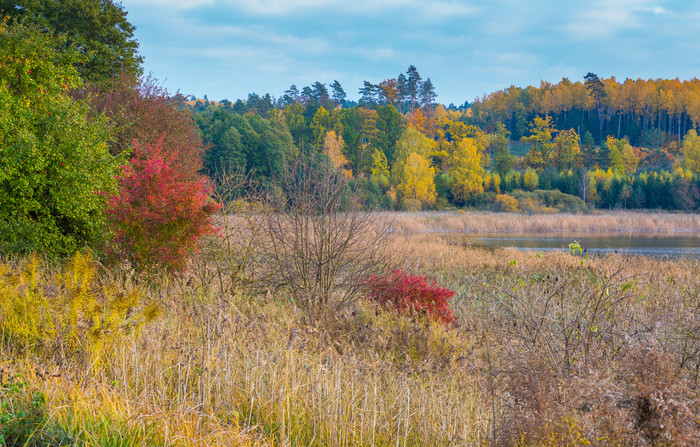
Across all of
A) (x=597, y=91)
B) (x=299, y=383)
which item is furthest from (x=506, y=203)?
(x=597, y=91)

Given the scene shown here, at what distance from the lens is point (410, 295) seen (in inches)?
309

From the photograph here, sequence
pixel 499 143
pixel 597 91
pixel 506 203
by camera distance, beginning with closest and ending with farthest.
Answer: pixel 506 203, pixel 499 143, pixel 597 91

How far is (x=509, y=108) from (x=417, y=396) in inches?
3859

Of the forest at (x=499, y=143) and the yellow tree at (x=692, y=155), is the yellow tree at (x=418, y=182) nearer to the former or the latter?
the forest at (x=499, y=143)

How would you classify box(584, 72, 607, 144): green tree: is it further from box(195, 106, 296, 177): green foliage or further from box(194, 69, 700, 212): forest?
box(195, 106, 296, 177): green foliage

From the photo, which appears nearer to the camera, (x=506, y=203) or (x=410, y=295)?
(x=410, y=295)

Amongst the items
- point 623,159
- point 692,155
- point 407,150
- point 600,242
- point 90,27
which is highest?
point 90,27

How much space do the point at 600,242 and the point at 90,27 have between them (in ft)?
78.6

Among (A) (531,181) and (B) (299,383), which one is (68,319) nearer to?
(B) (299,383)

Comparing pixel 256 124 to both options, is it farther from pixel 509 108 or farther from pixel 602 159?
pixel 509 108

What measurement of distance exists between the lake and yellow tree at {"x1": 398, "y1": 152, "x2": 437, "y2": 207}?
20.6 meters

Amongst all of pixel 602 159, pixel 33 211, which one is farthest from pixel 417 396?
pixel 602 159

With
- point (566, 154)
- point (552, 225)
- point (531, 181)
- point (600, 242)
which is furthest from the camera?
point (566, 154)

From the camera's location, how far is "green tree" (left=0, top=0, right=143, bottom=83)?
797 inches
